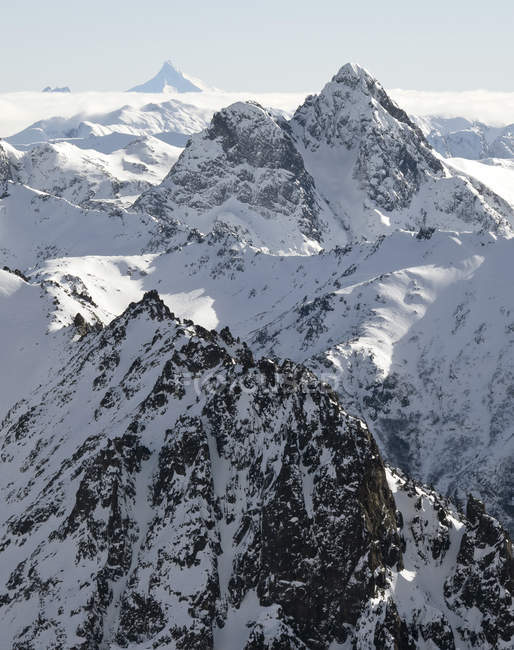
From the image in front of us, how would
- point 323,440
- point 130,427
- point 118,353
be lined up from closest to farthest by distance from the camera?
point 323,440 < point 130,427 < point 118,353

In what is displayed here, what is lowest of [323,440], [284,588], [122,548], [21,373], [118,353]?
[21,373]

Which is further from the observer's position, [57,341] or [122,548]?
[57,341]

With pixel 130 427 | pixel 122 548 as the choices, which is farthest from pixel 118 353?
pixel 122 548

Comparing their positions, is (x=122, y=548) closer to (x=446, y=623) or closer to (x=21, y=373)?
(x=446, y=623)

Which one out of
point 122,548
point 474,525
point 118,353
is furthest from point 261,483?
point 118,353

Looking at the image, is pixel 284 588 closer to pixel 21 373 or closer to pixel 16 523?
pixel 16 523

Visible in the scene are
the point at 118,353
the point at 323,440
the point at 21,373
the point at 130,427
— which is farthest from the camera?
the point at 21,373

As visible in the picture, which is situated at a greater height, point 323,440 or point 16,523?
point 323,440
